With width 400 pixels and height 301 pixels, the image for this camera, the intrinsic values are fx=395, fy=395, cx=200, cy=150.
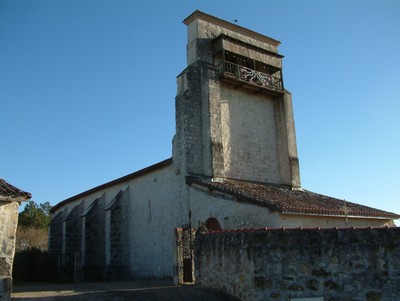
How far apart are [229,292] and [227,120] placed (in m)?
12.7

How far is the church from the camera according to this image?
17.9 m

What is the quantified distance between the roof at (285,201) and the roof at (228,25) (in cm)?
950

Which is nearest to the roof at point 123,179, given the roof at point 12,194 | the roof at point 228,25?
the roof at point 228,25

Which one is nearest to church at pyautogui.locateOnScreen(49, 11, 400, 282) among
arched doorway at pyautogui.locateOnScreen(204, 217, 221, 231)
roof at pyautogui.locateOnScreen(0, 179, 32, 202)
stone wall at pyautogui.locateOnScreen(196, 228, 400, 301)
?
arched doorway at pyautogui.locateOnScreen(204, 217, 221, 231)

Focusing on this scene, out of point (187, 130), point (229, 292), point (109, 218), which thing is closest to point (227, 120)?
point (187, 130)

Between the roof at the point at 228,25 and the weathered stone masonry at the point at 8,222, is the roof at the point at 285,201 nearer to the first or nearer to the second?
the weathered stone masonry at the point at 8,222

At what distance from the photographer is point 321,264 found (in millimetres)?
8633

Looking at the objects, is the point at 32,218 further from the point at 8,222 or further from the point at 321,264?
the point at 321,264

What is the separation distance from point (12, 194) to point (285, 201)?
1044 cm

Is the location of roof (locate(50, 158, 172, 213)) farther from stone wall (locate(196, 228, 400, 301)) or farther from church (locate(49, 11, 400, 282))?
stone wall (locate(196, 228, 400, 301))

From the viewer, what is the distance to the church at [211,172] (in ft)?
58.9

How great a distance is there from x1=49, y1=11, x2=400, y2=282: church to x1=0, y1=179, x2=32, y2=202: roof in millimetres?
8433

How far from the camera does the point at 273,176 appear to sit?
22516mm

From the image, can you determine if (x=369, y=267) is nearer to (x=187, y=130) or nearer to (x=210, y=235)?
(x=210, y=235)
